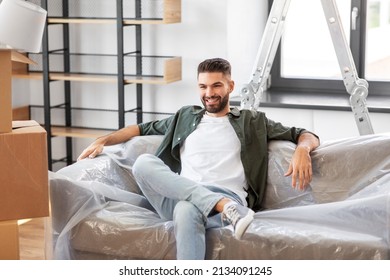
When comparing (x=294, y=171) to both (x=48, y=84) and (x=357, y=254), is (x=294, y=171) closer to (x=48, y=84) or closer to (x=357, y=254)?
(x=357, y=254)

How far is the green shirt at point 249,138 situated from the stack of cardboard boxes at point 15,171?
735mm

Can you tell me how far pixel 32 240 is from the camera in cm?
412

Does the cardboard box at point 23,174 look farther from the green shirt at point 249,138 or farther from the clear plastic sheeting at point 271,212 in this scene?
the green shirt at point 249,138

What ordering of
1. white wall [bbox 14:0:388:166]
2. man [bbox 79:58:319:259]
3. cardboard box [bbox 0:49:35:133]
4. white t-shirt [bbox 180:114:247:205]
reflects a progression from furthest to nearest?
white wall [bbox 14:0:388:166]
white t-shirt [bbox 180:114:247:205]
man [bbox 79:58:319:259]
cardboard box [bbox 0:49:35:133]

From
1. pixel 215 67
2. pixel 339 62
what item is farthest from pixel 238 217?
pixel 339 62

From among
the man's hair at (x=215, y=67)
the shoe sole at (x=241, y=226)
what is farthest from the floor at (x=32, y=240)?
the shoe sole at (x=241, y=226)

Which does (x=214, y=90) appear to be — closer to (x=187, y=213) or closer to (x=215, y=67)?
(x=215, y=67)

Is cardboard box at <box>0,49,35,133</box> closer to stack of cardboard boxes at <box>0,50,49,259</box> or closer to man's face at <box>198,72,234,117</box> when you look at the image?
stack of cardboard boxes at <box>0,50,49,259</box>

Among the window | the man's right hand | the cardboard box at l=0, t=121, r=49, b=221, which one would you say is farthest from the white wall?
the cardboard box at l=0, t=121, r=49, b=221

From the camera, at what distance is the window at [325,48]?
467 cm

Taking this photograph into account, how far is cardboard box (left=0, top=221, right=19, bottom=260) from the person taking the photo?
105 inches

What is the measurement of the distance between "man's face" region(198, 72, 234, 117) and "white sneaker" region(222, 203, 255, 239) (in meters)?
0.61

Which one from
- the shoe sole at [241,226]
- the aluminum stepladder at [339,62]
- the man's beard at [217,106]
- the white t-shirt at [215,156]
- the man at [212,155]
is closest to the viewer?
the shoe sole at [241,226]

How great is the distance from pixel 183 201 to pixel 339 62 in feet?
4.42
